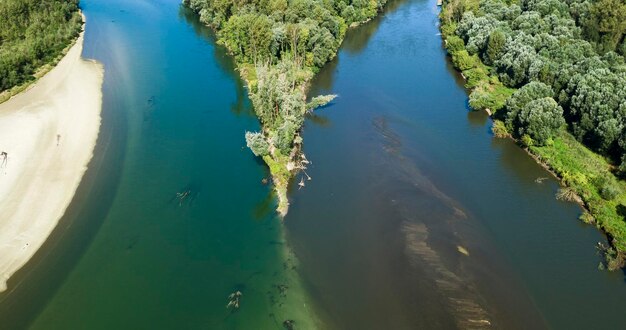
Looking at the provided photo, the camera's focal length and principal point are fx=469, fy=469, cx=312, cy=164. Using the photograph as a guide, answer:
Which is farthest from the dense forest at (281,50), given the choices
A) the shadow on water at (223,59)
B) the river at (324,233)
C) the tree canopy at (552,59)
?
the tree canopy at (552,59)

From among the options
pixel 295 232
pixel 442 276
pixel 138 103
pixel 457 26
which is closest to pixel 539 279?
pixel 442 276

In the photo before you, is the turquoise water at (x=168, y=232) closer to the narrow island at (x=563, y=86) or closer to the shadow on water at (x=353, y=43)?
the shadow on water at (x=353, y=43)

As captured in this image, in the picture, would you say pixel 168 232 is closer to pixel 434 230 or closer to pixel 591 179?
pixel 434 230

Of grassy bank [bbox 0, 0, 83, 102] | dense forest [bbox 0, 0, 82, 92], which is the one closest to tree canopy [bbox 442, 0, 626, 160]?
grassy bank [bbox 0, 0, 83, 102]

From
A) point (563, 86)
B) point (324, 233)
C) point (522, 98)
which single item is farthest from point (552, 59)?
point (324, 233)

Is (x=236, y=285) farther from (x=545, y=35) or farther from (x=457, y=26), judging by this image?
(x=457, y=26)

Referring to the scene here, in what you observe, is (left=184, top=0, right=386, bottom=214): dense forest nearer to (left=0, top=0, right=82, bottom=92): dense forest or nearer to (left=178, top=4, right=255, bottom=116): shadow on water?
(left=178, top=4, right=255, bottom=116): shadow on water
